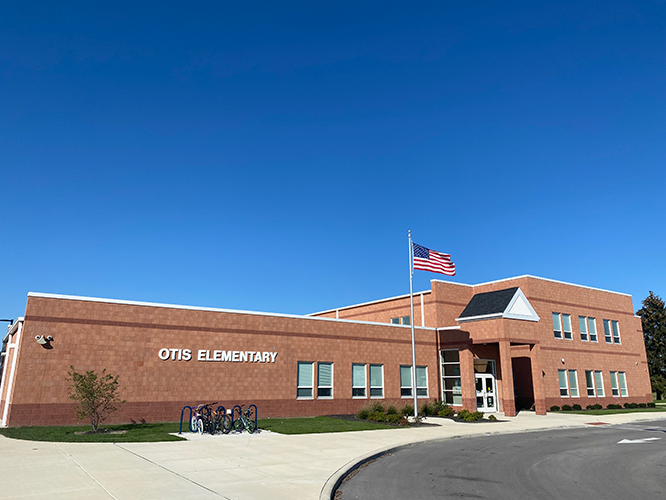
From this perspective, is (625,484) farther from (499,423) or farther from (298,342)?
(298,342)

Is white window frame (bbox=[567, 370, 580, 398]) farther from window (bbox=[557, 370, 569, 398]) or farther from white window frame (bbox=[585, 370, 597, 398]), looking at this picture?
white window frame (bbox=[585, 370, 597, 398])

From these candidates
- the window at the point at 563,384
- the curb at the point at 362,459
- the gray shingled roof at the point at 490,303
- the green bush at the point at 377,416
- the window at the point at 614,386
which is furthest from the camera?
the window at the point at 614,386

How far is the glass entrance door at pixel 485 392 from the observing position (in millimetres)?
34319

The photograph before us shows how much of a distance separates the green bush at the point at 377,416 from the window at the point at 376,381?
5.27 meters

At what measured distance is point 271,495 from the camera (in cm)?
945

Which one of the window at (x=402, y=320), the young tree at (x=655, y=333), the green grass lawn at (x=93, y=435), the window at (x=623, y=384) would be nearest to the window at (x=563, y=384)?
the window at (x=623, y=384)

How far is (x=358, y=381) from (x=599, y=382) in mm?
22919

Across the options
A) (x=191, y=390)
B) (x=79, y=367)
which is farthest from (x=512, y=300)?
(x=79, y=367)

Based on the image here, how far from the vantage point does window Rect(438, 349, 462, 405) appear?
34469mm

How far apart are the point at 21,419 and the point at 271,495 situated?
16457 millimetres

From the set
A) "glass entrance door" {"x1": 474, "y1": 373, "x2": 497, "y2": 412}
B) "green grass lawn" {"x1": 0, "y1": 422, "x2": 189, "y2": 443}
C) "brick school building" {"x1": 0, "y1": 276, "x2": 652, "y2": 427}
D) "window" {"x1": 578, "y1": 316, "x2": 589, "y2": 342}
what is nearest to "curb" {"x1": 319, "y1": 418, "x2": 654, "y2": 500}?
"brick school building" {"x1": 0, "y1": 276, "x2": 652, "y2": 427}

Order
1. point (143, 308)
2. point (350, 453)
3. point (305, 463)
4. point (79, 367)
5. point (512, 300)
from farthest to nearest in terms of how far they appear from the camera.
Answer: point (512, 300)
point (143, 308)
point (79, 367)
point (350, 453)
point (305, 463)

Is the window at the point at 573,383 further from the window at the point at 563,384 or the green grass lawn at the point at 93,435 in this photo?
the green grass lawn at the point at 93,435

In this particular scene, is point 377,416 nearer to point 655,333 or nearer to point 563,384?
point 563,384
